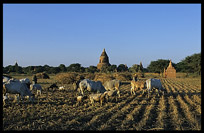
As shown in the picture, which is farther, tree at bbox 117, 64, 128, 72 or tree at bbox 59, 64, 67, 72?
tree at bbox 117, 64, 128, 72

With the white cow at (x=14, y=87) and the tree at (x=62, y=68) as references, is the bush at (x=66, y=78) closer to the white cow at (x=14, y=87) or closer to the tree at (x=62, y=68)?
the white cow at (x=14, y=87)

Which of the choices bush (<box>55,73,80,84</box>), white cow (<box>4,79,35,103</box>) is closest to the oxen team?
white cow (<box>4,79,35,103</box>)

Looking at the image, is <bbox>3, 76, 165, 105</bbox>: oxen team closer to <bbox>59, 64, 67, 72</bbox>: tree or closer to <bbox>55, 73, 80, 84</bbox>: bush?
<bbox>55, 73, 80, 84</bbox>: bush

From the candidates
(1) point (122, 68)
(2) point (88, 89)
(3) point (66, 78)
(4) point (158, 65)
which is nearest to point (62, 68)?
(1) point (122, 68)

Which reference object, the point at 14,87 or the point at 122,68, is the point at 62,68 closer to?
the point at 122,68

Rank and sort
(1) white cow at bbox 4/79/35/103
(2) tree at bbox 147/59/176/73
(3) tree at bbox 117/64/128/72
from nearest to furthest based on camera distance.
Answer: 1. (1) white cow at bbox 4/79/35/103
2. (2) tree at bbox 147/59/176/73
3. (3) tree at bbox 117/64/128/72

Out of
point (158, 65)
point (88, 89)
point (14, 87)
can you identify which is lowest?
point (88, 89)

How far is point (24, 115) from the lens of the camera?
22.7 ft

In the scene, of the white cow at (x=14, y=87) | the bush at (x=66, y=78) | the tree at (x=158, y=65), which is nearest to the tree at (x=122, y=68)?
the tree at (x=158, y=65)

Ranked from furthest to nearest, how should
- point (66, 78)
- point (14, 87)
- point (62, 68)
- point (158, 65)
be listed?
point (62, 68), point (158, 65), point (66, 78), point (14, 87)

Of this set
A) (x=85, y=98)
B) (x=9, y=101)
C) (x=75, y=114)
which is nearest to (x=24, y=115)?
(x=75, y=114)

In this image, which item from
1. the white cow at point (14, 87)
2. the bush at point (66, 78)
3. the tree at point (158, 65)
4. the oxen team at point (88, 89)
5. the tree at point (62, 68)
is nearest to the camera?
the white cow at point (14, 87)

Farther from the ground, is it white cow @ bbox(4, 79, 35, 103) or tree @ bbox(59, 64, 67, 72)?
tree @ bbox(59, 64, 67, 72)

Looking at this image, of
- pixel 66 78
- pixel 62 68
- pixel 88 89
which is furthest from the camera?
pixel 62 68
